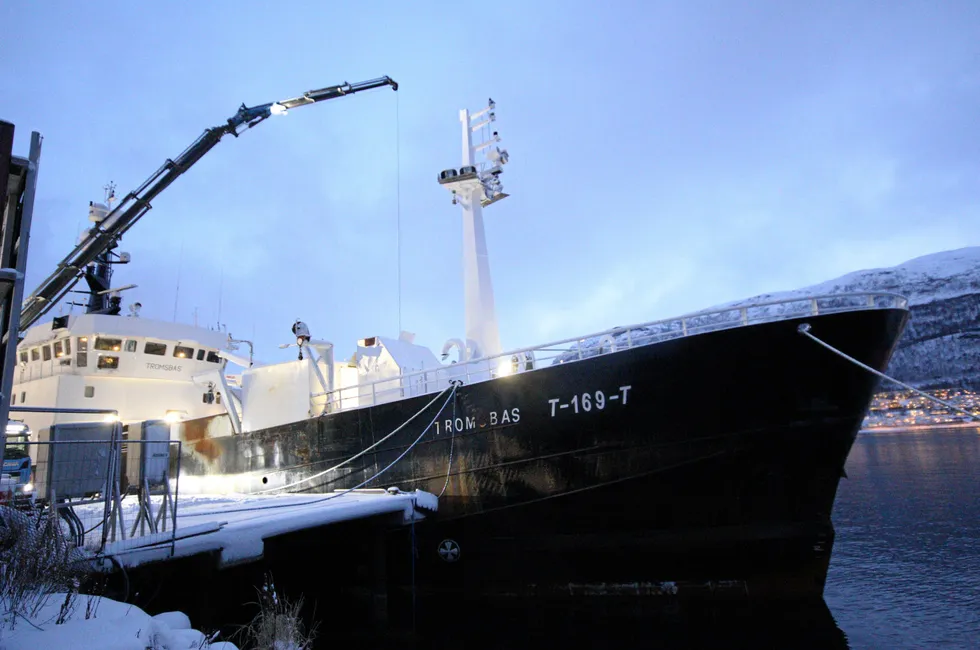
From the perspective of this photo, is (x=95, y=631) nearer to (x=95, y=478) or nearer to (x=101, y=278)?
(x=95, y=478)

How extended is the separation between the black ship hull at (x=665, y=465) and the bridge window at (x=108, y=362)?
1220 cm

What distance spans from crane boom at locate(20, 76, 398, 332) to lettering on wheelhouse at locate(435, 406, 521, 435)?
10.3 metres

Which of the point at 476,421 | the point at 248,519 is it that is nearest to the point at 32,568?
the point at 248,519

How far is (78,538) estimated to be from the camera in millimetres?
6258

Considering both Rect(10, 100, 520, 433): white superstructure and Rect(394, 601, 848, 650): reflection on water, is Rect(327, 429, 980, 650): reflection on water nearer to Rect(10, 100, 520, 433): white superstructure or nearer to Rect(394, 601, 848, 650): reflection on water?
Rect(394, 601, 848, 650): reflection on water

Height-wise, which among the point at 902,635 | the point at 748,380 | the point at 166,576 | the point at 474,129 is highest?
the point at 474,129

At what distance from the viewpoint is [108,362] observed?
17.3 metres

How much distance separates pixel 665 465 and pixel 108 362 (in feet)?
54.5

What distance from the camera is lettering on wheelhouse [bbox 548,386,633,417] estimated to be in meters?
9.38

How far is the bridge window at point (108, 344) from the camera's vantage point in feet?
56.0

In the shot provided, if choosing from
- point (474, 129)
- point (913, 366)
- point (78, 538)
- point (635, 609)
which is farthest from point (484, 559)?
point (913, 366)

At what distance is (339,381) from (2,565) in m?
11.4

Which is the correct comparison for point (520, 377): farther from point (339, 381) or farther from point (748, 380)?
point (339, 381)

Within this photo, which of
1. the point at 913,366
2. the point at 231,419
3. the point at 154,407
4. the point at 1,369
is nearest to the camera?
the point at 1,369
